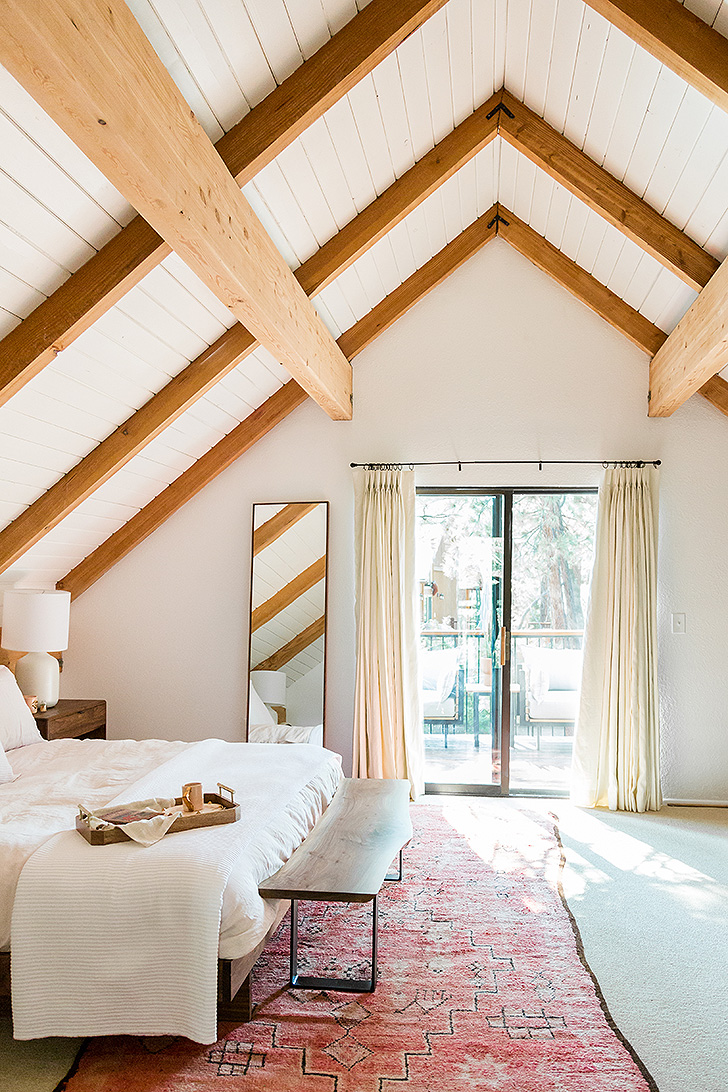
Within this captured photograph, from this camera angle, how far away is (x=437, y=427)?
5293 mm

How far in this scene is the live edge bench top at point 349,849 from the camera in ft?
8.05

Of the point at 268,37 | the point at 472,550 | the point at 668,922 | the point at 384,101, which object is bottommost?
the point at 668,922

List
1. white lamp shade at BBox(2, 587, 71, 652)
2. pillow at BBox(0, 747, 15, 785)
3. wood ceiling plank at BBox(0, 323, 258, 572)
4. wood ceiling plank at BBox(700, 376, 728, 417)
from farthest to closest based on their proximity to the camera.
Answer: wood ceiling plank at BBox(700, 376, 728, 417) → white lamp shade at BBox(2, 587, 71, 652) → wood ceiling plank at BBox(0, 323, 258, 572) → pillow at BBox(0, 747, 15, 785)

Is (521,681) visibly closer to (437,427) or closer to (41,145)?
(437,427)

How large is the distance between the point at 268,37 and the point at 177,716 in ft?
13.0

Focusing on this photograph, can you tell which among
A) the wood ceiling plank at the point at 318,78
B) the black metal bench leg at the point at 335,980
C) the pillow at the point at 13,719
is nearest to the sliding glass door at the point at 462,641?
the pillow at the point at 13,719

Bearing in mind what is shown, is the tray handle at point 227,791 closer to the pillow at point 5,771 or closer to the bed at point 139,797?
the bed at point 139,797

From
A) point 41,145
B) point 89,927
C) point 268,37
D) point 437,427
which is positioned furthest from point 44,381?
point 437,427

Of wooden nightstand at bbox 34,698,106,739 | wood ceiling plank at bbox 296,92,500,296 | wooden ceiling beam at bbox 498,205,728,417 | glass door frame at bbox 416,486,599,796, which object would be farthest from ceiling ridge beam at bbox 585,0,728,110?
wooden nightstand at bbox 34,698,106,739

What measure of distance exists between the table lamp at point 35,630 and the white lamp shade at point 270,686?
3.89ft

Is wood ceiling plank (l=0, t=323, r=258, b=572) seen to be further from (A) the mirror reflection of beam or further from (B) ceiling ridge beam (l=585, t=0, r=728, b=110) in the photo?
(B) ceiling ridge beam (l=585, t=0, r=728, b=110)

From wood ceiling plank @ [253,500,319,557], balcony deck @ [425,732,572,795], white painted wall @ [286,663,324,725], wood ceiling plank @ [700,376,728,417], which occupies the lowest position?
balcony deck @ [425,732,572,795]

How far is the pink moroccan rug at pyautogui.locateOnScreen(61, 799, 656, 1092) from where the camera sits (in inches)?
88.2

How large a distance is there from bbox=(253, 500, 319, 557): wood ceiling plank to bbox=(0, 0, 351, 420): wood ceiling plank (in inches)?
77.6
